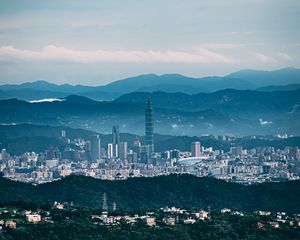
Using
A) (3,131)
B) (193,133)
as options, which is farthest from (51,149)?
(193,133)

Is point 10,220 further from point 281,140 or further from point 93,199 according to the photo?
point 281,140

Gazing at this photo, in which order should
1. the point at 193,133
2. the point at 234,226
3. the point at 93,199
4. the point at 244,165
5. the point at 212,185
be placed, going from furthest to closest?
the point at 193,133
the point at 244,165
the point at 212,185
the point at 93,199
the point at 234,226

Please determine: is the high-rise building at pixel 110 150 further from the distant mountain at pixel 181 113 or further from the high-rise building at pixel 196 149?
the distant mountain at pixel 181 113

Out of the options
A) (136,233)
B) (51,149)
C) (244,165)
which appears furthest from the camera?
(51,149)

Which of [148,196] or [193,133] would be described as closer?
[148,196]

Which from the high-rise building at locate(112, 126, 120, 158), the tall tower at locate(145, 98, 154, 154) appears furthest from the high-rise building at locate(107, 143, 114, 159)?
the tall tower at locate(145, 98, 154, 154)

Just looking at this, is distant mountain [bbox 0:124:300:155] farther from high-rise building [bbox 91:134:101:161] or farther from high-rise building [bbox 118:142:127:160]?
high-rise building [bbox 118:142:127:160]

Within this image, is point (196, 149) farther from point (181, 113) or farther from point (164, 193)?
point (164, 193)
